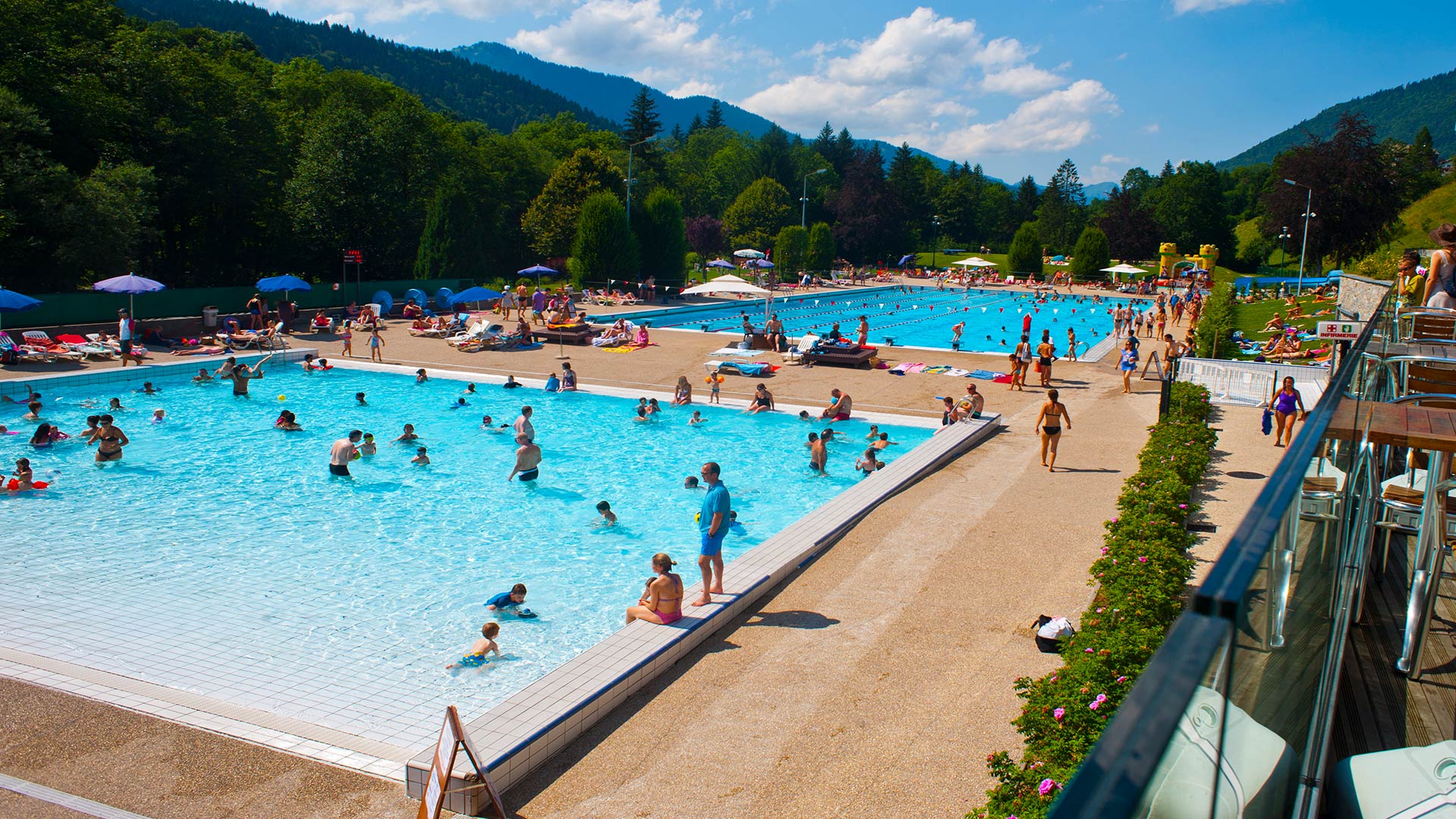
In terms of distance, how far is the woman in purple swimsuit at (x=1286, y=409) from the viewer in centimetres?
1570

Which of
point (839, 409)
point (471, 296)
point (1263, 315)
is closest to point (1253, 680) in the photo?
point (839, 409)

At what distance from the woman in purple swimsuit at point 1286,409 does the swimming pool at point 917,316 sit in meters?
16.7

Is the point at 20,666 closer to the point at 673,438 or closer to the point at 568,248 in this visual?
the point at 673,438

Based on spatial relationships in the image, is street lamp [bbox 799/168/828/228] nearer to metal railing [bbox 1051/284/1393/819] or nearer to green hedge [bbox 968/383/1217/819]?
green hedge [bbox 968/383/1217/819]

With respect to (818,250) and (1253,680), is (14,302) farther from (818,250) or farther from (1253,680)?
(818,250)

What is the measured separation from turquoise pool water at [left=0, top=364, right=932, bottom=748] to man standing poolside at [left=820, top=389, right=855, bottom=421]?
1.25 feet

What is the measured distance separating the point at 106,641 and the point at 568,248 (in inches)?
1719

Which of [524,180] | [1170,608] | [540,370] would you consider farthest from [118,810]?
[524,180]

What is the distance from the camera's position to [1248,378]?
69.2 ft

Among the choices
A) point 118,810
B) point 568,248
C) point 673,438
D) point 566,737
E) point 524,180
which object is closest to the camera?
point 118,810

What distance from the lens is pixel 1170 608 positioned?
25.3ft

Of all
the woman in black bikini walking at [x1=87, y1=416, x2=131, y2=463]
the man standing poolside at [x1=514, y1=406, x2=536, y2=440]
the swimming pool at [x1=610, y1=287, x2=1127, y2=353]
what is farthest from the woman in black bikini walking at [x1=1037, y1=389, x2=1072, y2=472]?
the swimming pool at [x1=610, y1=287, x2=1127, y2=353]

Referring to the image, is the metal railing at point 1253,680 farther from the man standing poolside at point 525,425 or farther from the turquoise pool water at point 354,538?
the man standing poolside at point 525,425

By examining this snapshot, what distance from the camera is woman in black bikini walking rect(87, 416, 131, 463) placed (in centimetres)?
1619
